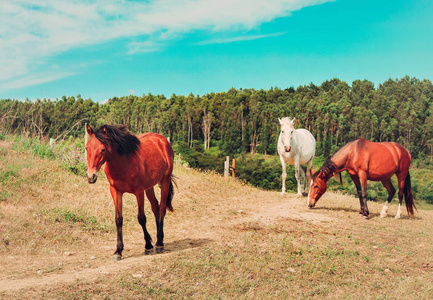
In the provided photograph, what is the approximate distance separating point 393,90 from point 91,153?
112938 millimetres

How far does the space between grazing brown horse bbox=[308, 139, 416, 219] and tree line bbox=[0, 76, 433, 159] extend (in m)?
57.5

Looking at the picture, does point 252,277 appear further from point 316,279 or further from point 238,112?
point 238,112

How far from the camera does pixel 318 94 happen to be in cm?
9469

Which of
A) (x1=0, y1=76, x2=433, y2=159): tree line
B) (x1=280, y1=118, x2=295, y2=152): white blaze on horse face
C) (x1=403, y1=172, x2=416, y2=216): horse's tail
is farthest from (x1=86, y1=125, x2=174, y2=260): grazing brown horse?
(x1=0, y1=76, x2=433, y2=159): tree line

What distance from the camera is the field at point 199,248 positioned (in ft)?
18.0

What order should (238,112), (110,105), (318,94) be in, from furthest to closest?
1. (110,105)
2. (318,94)
3. (238,112)

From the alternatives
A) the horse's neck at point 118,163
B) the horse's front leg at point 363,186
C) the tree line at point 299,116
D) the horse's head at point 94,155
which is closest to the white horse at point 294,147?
the horse's front leg at point 363,186

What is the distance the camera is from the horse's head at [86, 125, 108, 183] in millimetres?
5719

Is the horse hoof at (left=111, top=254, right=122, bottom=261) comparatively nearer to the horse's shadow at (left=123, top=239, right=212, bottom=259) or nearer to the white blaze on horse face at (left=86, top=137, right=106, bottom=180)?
the horse's shadow at (left=123, top=239, right=212, bottom=259)

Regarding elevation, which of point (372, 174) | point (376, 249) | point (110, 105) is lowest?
point (376, 249)

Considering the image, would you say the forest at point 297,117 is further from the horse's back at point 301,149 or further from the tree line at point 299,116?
the horse's back at point 301,149

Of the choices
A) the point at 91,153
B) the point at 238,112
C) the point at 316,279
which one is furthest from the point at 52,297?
the point at 238,112

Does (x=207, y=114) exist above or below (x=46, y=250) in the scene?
above

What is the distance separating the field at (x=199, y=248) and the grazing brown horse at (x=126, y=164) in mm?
939
